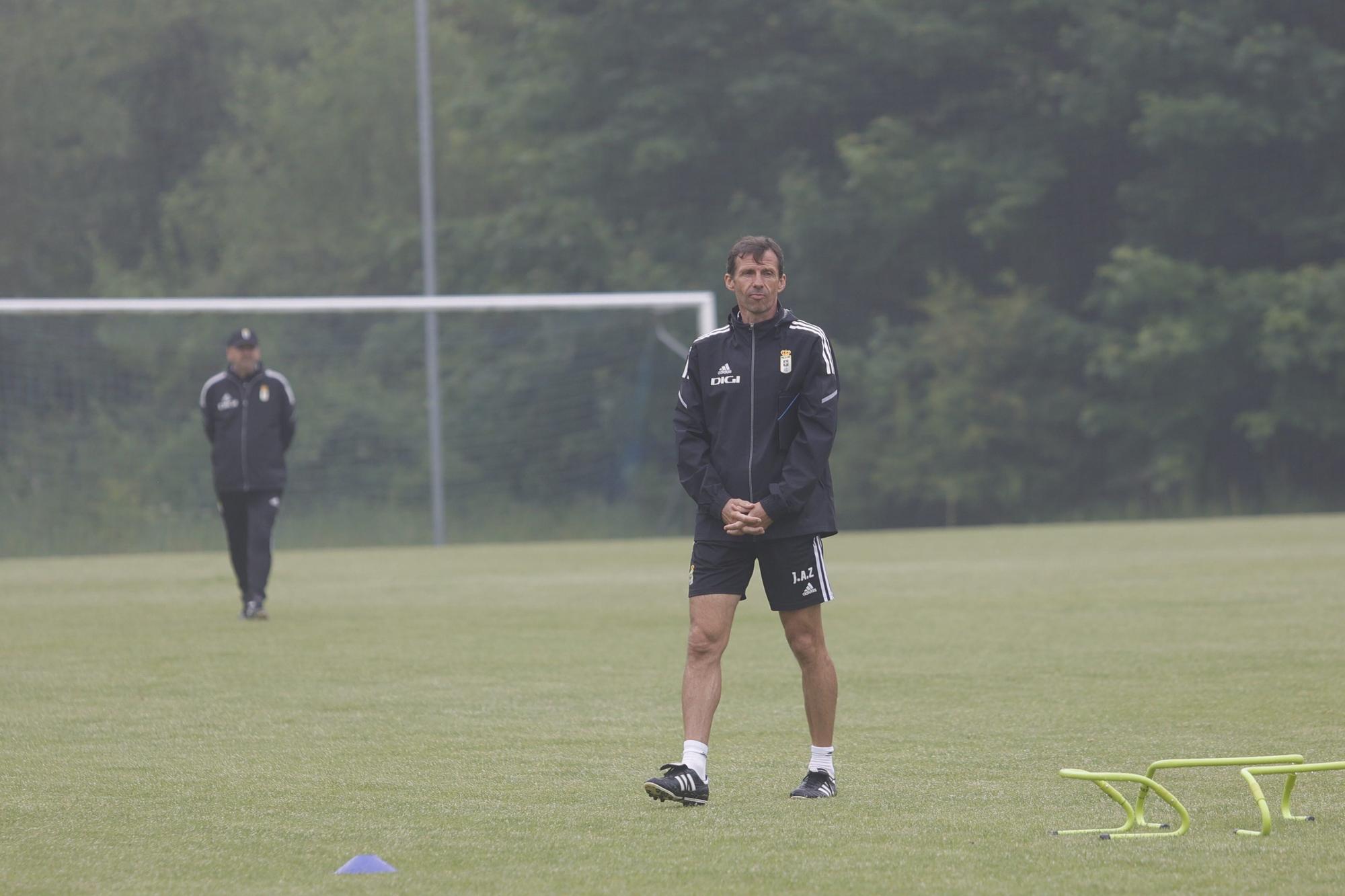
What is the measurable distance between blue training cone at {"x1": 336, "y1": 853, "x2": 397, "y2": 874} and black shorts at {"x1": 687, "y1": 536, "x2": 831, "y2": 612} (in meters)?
1.65

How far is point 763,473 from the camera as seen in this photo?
6484 millimetres

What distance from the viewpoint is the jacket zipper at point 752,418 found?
647 cm

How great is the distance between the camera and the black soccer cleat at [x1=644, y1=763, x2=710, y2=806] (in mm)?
6016

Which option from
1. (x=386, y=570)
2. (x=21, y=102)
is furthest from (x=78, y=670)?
(x=21, y=102)

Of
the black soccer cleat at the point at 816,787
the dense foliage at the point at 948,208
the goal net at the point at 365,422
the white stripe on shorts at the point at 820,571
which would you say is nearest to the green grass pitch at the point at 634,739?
the black soccer cleat at the point at 816,787

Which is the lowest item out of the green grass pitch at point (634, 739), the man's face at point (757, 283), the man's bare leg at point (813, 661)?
the green grass pitch at point (634, 739)

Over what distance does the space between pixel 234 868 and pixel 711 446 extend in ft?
7.25

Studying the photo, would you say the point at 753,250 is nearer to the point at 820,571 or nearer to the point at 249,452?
the point at 820,571

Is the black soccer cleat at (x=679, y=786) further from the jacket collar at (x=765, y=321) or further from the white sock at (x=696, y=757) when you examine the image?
the jacket collar at (x=765, y=321)

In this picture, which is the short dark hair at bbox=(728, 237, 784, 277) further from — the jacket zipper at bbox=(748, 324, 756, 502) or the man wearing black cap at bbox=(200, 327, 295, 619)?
the man wearing black cap at bbox=(200, 327, 295, 619)

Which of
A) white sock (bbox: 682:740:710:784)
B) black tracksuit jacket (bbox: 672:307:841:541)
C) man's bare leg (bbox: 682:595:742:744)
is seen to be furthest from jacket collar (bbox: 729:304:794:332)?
white sock (bbox: 682:740:710:784)

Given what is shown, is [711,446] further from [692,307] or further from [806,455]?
[692,307]

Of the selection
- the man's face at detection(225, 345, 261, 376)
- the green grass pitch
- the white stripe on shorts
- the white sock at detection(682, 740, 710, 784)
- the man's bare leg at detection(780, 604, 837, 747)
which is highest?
the man's face at detection(225, 345, 261, 376)

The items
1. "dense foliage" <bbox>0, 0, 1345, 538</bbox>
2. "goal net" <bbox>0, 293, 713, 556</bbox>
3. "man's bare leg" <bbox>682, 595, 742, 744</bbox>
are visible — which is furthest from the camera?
"dense foliage" <bbox>0, 0, 1345, 538</bbox>
